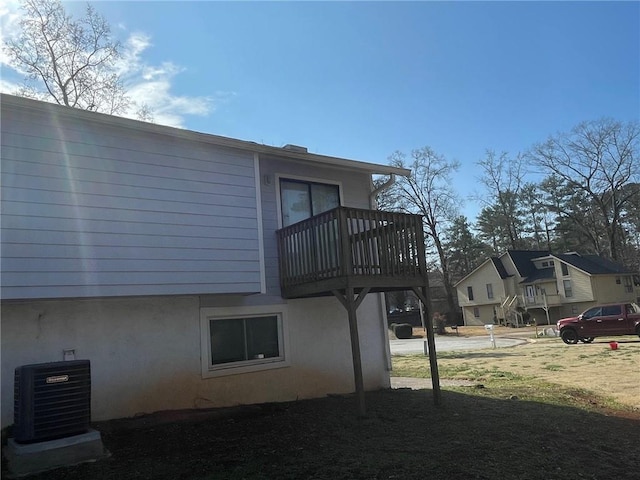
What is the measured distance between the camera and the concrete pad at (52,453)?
4.48m

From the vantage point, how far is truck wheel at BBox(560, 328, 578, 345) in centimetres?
2153

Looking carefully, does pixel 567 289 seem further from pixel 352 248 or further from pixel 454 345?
pixel 352 248

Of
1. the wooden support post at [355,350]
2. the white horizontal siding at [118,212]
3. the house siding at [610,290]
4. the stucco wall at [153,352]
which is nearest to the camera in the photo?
the white horizontal siding at [118,212]

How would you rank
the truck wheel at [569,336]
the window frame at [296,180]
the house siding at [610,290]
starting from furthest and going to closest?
1. the house siding at [610,290]
2. the truck wheel at [569,336]
3. the window frame at [296,180]

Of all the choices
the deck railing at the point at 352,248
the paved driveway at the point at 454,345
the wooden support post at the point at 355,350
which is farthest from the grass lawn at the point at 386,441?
the paved driveway at the point at 454,345

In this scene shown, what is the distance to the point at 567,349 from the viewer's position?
19.0 meters

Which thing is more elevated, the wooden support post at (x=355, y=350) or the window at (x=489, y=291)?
the window at (x=489, y=291)

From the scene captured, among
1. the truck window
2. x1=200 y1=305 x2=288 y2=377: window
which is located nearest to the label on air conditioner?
x1=200 y1=305 x2=288 y2=377: window

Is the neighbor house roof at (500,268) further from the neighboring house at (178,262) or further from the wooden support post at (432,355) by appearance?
the wooden support post at (432,355)

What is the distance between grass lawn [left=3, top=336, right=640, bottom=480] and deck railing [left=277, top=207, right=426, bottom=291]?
2.04 meters

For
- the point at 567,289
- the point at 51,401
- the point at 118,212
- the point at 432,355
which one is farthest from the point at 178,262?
the point at 567,289

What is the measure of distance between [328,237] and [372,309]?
279 centimetres

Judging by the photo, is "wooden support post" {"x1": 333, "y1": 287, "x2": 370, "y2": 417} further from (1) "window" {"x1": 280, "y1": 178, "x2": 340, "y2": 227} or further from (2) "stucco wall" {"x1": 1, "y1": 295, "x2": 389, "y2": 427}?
(1) "window" {"x1": 280, "y1": 178, "x2": 340, "y2": 227}

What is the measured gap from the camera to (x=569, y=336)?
21.7 metres
